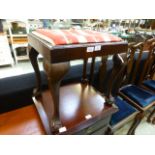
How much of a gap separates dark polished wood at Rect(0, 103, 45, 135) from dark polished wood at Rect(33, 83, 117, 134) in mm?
62

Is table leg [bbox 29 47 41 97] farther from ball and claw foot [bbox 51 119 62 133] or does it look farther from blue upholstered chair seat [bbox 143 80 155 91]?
blue upholstered chair seat [bbox 143 80 155 91]

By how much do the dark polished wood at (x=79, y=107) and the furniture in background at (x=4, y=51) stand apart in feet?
6.21

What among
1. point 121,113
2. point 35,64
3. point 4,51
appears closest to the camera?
point 35,64

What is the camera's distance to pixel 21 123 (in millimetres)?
692

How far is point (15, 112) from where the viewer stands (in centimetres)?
76

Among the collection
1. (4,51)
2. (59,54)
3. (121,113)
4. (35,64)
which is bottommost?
(121,113)

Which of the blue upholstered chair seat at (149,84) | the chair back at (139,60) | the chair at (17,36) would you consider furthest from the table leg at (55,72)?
the chair at (17,36)

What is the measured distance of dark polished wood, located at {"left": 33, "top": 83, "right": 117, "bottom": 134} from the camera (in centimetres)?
69

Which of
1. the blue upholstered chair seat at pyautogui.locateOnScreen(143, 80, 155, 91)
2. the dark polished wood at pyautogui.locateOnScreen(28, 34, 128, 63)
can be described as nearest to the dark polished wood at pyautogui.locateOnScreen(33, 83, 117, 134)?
the dark polished wood at pyautogui.locateOnScreen(28, 34, 128, 63)

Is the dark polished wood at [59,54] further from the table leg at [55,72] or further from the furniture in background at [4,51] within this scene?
the furniture in background at [4,51]

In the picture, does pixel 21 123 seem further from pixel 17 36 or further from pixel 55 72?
pixel 17 36

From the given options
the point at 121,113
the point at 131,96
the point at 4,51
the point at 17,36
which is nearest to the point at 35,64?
the point at 121,113

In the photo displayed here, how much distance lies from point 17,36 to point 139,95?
8.17 feet

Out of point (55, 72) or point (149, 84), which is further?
point (149, 84)
